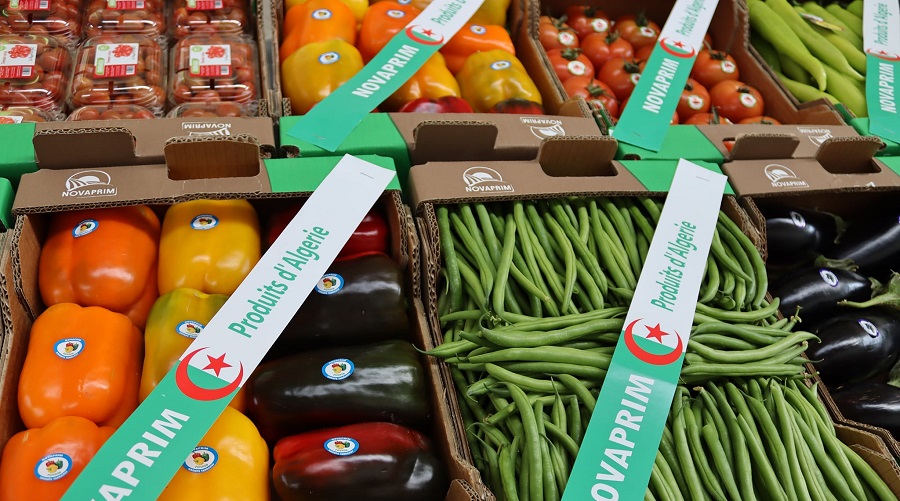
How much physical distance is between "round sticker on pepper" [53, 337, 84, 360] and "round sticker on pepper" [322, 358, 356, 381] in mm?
547

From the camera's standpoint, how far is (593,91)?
10.2 feet

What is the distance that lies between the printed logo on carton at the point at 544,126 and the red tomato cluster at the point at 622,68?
2.50 ft

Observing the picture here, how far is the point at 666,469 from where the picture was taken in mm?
1590

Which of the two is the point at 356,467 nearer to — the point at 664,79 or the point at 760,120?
the point at 664,79

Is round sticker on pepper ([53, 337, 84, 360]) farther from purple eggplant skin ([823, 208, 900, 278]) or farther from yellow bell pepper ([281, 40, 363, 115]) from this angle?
purple eggplant skin ([823, 208, 900, 278])

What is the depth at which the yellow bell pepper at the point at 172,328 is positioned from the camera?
5.44ft

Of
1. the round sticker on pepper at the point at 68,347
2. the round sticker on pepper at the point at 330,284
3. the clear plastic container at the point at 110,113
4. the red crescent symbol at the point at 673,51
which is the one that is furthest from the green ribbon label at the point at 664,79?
the round sticker on pepper at the point at 68,347

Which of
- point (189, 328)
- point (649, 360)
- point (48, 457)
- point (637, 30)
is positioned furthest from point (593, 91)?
point (48, 457)

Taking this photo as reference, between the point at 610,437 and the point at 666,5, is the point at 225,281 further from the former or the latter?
the point at 666,5

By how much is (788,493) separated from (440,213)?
3.56 feet

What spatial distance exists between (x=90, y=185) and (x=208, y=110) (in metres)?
0.75

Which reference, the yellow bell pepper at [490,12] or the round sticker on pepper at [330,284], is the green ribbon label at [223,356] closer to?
the round sticker on pepper at [330,284]

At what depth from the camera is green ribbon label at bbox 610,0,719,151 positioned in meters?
2.43

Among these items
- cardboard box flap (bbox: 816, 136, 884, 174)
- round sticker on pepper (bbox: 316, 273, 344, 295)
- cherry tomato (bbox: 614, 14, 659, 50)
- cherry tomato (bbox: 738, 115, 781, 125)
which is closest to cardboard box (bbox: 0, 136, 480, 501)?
round sticker on pepper (bbox: 316, 273, 344, 295)
